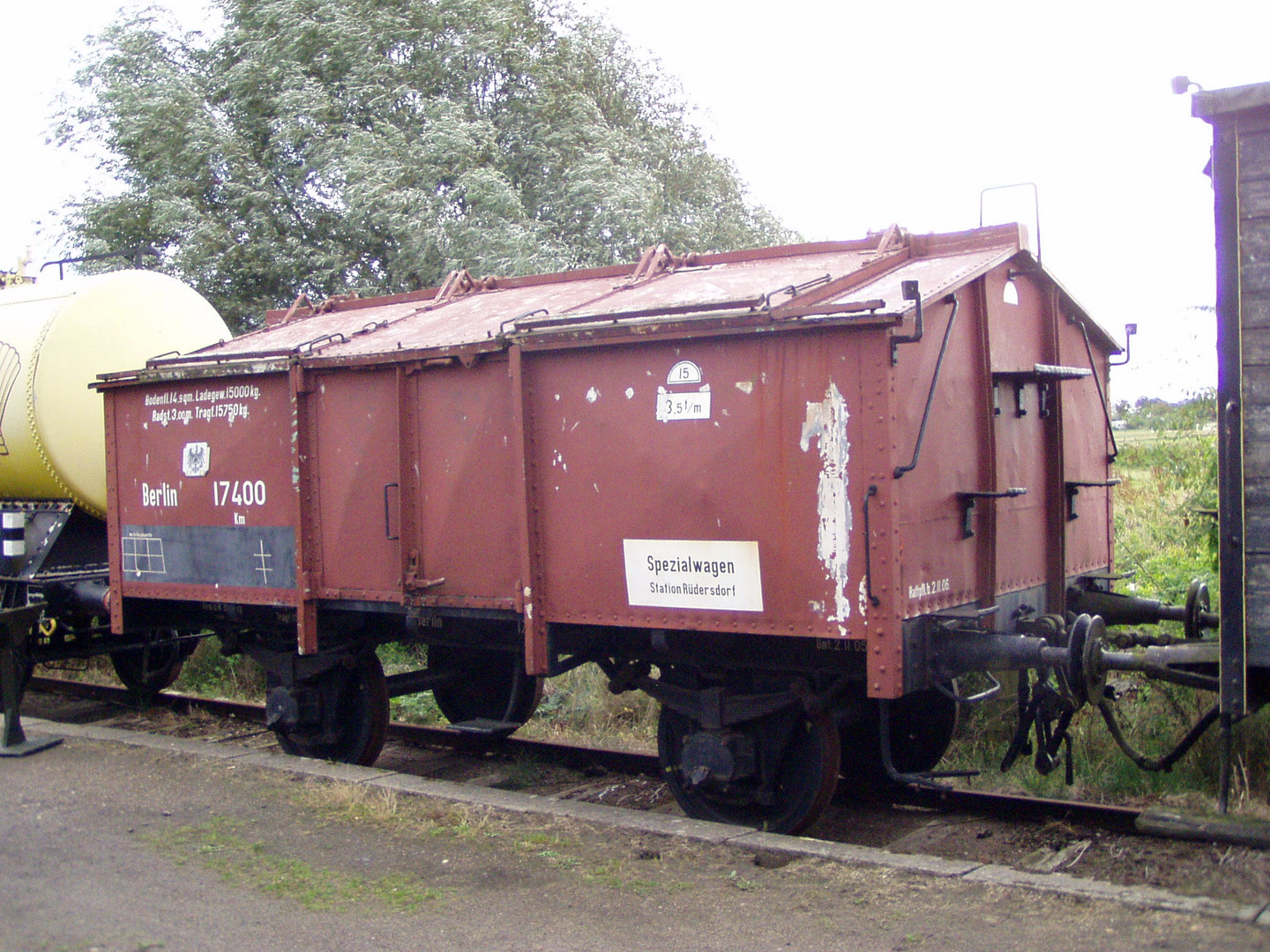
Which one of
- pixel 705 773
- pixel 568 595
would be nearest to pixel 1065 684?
pixel 705 773

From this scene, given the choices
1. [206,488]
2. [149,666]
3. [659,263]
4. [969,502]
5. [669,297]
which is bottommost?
[149,666]

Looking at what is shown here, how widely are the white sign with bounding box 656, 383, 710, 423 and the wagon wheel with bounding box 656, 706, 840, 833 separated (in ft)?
5.26

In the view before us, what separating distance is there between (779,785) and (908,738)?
1436 mm

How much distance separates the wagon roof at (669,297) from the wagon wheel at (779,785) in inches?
81.9

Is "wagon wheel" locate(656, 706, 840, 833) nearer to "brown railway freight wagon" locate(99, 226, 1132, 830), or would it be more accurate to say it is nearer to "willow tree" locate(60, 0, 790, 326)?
"brown railway freight wagon" locate(99, 226, 1132, 830)

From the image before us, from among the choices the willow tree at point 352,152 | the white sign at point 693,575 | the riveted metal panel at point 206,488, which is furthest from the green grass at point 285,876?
the willow tree at point 352,152

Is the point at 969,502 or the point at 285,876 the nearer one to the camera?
the point at 285,876

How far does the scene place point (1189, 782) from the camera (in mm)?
6473

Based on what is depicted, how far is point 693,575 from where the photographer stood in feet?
18.7

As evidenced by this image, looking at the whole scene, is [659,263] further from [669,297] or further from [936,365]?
[936,365]

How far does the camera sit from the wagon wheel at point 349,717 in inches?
309

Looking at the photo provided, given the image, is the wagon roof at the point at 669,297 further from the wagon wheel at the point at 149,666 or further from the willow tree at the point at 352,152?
the willow tree at the point at 352,152

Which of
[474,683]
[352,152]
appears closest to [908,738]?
[474,683]

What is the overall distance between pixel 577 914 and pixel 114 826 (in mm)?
2699
